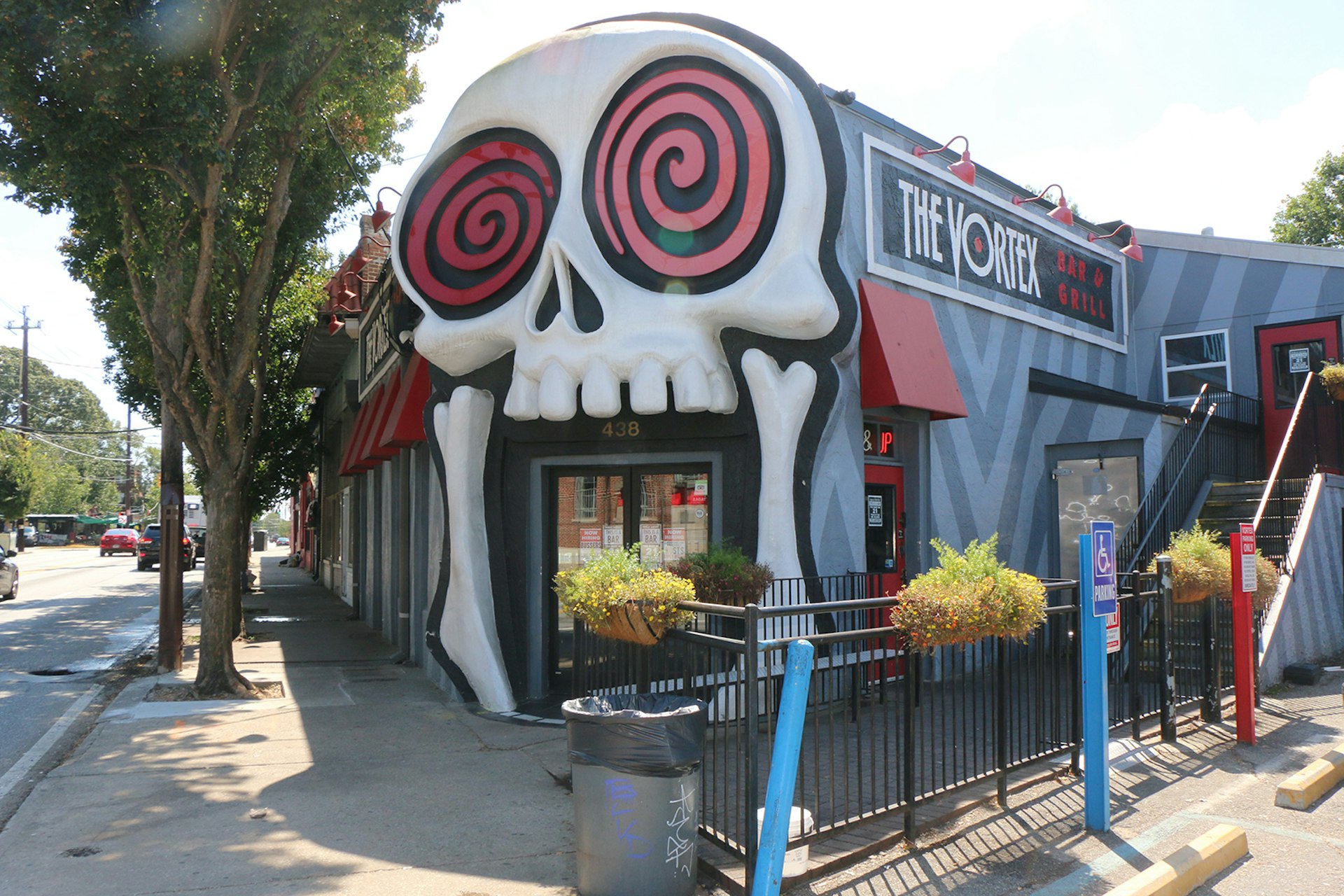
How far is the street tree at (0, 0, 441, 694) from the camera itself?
9.88 metres

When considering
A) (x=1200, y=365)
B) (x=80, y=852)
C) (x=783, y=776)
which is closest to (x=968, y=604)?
(x=783, y=776)

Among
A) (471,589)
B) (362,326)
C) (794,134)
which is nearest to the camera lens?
(794,134)

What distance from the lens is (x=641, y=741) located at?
4617 mm

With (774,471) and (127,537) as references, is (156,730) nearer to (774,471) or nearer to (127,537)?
(774,471)

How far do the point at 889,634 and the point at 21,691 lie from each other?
11.2m

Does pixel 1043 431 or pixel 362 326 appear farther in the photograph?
pixel 362 326

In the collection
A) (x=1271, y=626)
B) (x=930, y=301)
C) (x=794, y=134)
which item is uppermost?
(x=794, y=134)

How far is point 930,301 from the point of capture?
11.3 m

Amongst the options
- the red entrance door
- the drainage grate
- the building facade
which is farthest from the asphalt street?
the red entrance door

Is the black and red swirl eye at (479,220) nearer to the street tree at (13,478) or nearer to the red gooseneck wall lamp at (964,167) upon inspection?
the red gooseneck wall lamp at (964,167)

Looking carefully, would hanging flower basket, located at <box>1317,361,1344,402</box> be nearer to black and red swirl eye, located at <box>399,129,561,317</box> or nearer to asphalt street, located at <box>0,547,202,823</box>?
black and red swirl eye, located at <box>399,129,561,317</box>

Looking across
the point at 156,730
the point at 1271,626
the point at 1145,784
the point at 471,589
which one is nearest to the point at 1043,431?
the point at 1271,626

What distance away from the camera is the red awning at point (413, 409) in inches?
456

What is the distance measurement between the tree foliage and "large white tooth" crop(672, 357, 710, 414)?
31695 mm
